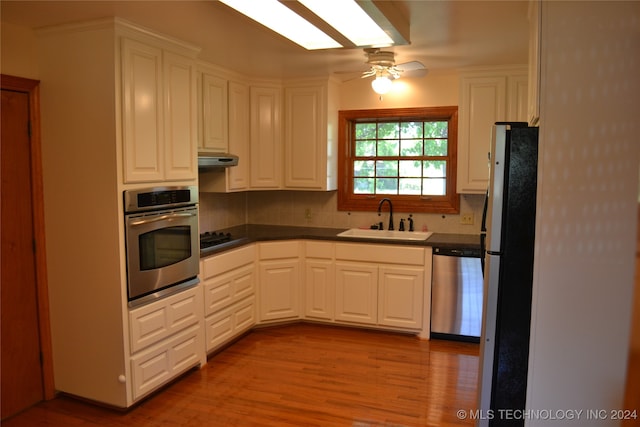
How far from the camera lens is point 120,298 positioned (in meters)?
2.94

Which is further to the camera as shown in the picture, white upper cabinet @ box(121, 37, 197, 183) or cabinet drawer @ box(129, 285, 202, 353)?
cabinet drawer @ box(129, 285, 202, 353)

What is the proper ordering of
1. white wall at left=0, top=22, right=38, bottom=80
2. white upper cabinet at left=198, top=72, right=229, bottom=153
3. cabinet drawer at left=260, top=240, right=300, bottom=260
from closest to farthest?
white wall at left=0, top=22, right=38, bottom=80 → white upper cabinet at left=198, top=72, right=229, bottom=153 → cabinet drawer at left=260, top=240, right=300, bottom=260

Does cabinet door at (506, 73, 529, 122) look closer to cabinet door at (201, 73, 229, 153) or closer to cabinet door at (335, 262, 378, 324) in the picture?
cabinet door at (335, 262, 378, 324)

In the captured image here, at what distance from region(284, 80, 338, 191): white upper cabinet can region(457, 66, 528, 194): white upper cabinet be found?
3.93ft

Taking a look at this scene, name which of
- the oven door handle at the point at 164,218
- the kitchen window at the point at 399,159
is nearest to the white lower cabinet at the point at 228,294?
the oven door handle at the point at 164,218

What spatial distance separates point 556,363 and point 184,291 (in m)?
2.37

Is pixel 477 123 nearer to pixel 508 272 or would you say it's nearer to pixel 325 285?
pixel 325 285

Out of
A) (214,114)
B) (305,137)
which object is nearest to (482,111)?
(305,137)

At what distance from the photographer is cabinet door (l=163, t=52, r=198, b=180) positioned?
3.23 m

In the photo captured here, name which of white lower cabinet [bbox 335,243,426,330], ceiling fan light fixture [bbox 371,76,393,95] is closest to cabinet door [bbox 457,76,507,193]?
white lower cabinet [bbox 335,243,426,330]

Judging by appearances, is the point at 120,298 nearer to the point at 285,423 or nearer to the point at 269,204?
the point at 285,423

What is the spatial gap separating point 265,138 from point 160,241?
183 cm

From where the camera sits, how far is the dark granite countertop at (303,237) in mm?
4109

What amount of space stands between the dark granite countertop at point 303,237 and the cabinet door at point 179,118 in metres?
0.69
